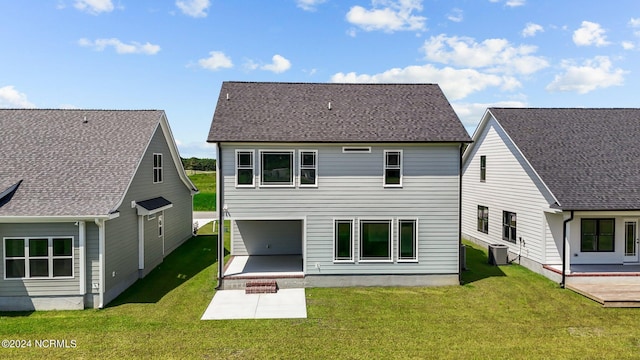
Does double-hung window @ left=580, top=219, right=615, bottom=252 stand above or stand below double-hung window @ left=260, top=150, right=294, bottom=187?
below

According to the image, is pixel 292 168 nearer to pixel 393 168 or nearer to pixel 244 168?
pixel 244 168

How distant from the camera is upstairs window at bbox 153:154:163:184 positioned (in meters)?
16.9

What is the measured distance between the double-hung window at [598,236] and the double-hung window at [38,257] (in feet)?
62.2

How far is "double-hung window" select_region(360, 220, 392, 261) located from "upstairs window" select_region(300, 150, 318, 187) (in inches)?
96.2

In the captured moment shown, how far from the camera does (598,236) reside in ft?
51.5

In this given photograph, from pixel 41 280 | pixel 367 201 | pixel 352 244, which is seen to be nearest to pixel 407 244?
pixel 352 244

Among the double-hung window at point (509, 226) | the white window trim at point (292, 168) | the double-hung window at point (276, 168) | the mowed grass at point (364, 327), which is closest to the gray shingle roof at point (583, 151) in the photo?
the double-hung window at point (509, 226)

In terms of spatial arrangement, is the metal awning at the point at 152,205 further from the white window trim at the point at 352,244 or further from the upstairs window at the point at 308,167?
the white window trim at the point at 352,244

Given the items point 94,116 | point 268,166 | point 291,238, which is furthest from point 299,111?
point 94,116

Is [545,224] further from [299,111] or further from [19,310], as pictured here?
[19,310]

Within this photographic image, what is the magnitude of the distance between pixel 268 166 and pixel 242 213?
1.97 meters

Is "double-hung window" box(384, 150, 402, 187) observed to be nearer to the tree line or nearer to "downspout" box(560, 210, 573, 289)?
"downspout" box(560, 210, 573, 289)

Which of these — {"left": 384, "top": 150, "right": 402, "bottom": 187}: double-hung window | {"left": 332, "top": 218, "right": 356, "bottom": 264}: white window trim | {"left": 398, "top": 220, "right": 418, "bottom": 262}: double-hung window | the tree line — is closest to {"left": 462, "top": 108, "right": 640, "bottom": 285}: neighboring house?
{"left": 398, "top": 220, "right": 418, "bottom": 262}: double-hung window

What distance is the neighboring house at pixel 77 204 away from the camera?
1179 centimetres
